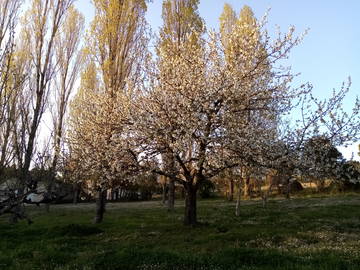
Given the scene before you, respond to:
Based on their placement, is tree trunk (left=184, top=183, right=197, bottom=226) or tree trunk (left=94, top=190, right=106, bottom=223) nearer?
tree trunk (left=184, top=183, right=197, bottom=226)

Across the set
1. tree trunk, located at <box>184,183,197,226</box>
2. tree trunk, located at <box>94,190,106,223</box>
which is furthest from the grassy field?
tree trunk, located at <box>94,190,106,223</box>

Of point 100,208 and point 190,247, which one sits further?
point 100,208

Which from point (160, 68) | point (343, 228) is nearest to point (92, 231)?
point (160, 68)

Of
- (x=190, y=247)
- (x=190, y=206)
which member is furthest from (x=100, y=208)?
(x=190, y=247)

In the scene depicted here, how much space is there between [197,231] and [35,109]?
46.9ft

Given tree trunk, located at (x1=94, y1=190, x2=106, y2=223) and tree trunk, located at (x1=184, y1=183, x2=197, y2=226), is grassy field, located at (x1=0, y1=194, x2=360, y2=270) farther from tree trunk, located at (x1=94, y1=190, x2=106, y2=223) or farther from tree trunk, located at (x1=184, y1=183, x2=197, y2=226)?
tree trunk, located at (x1=94, y1=190, x2=106, y2=223)

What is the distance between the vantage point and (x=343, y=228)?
1716cm

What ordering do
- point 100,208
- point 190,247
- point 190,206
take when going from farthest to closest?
point 100,208
point 190,206
point 190,247

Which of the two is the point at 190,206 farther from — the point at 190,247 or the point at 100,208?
the point at 100,208

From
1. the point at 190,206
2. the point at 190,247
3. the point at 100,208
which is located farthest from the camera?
the point at 100,208

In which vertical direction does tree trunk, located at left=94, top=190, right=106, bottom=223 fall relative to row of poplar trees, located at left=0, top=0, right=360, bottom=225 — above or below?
below

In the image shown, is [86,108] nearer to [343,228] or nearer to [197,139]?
[197,139]

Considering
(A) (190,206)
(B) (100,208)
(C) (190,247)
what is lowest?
(C) (190,247)

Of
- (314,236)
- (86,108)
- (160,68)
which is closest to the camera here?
(314,236)
